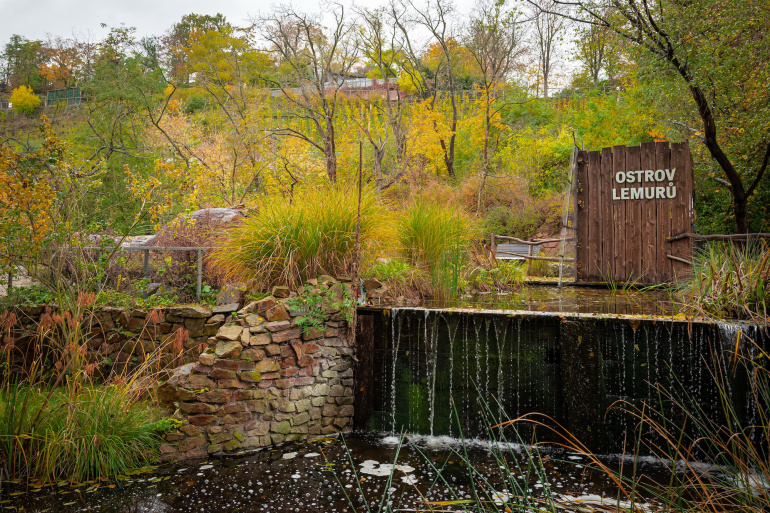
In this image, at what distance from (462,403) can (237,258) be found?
264 centimetres

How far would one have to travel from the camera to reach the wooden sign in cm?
772

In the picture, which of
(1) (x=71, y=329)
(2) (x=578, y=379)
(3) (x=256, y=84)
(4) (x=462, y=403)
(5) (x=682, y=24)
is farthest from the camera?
(3) (x=256, y=84)

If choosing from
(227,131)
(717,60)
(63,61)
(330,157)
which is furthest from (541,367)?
(63,61)

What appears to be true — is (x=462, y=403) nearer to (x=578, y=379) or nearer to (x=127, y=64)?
(x=578, y=379)

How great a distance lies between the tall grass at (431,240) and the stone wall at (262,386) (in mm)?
1550

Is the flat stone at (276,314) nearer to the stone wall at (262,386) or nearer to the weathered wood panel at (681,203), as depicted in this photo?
the stone wall at (262,386)

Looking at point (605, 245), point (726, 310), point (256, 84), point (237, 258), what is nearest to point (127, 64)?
point (256, 84)

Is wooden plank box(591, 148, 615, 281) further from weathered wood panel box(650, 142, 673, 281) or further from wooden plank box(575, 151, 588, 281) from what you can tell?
weathered wood panel box(650, 142, 673, 281)

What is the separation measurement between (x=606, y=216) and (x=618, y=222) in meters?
0.18

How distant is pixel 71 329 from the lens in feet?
14.4

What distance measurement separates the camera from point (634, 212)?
798 centimetres

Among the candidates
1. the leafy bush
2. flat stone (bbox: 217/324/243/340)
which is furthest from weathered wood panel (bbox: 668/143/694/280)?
the leafy bush

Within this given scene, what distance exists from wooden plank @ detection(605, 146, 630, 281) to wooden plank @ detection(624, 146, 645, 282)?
0.04 metres

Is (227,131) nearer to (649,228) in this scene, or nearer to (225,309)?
(225,309)
